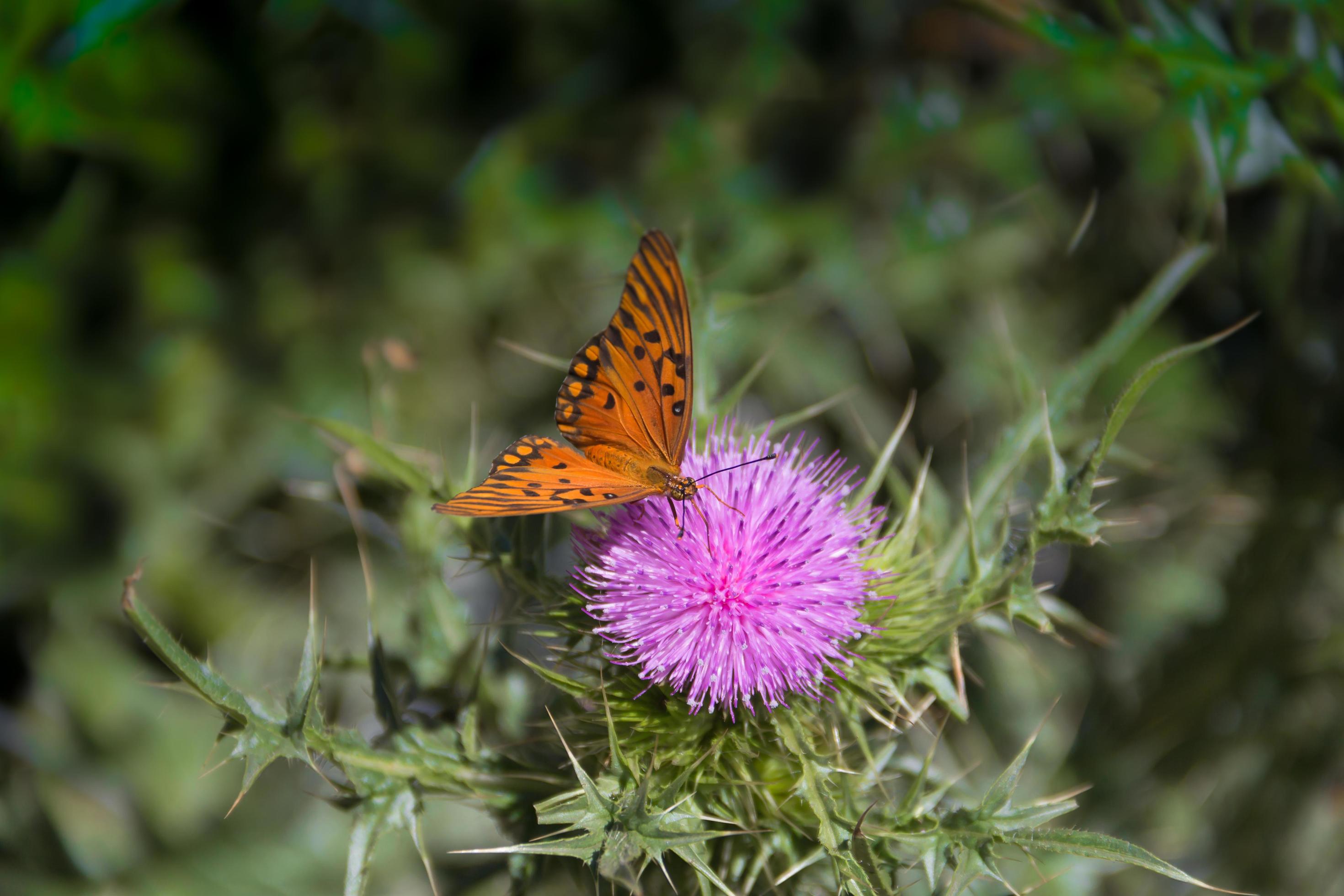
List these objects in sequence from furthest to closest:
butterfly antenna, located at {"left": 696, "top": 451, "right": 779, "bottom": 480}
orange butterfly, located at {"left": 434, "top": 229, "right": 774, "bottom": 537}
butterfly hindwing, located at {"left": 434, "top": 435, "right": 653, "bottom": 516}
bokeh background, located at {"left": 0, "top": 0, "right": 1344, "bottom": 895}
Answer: bokeh background, located at {"left": 0, "top": 0, "right": 1344, "bottom": 895} → butterfly antenna, located at {"left": 696, "top": 451, "right": 779, "bottom": 480} → orange butterfly, located at {"left": 434, "top": 229, "right": 774, "bottom": 537} → butterfly hindwing, located at {"left": 434, "top": 435, "right": 653, "bottom": 516}

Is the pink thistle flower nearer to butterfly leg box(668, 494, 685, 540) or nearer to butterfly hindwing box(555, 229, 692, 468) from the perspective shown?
butterfly leg box(668, 494, 685, 540)

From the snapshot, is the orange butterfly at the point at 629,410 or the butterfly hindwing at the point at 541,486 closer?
the butterfly hindwing at the point at 541,486

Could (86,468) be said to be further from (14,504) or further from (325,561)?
(325,561)

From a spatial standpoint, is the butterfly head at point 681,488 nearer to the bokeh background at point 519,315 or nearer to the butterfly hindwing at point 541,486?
the butterfly hindwing at point 541,486

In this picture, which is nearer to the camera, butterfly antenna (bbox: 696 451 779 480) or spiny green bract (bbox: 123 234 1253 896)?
spiny green bract (bbox: 123 234 1253 896)

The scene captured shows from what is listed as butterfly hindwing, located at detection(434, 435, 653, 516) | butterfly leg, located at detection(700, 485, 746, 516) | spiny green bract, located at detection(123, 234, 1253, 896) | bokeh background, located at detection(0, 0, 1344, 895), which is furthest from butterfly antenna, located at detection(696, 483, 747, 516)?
bokeh background, located at detection(0, 0, 1344, 895)

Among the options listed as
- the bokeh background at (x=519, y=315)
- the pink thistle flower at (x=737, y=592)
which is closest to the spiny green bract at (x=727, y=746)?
the pink thistle flower at (x=737, y=592)

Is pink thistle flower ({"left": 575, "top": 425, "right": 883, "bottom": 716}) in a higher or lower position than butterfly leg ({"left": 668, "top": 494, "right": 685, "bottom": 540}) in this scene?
lower
